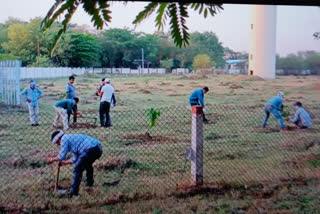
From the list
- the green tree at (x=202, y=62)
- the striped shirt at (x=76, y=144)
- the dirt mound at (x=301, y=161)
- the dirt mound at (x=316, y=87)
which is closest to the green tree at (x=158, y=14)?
the striped shirt at (x=76, y=144)

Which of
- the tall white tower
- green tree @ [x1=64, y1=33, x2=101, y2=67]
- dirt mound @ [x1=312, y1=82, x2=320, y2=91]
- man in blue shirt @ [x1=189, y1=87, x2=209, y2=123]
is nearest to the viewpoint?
man in blue shirt @ [x1=189, y1=87, x2=209, y2=123]

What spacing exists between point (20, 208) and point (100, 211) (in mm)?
991

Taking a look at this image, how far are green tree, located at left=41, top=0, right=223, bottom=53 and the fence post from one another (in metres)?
4.46

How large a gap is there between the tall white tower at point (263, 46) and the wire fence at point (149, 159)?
38.7m

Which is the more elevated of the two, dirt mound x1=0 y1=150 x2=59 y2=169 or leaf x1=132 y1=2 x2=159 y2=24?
leaf x1=132 y1=2 x2=159 y2=24

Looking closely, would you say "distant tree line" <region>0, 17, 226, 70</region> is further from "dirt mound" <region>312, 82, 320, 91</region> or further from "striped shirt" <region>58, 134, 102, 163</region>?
"striped shirt" <region>58, 134, 102, 163</region>

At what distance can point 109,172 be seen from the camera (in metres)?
7.00

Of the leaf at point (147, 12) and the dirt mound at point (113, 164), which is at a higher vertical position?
the leaf at point (147, 12)

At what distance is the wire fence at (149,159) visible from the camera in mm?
5953

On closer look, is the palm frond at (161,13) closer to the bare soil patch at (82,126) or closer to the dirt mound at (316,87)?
the bare soil patch at (82,126)

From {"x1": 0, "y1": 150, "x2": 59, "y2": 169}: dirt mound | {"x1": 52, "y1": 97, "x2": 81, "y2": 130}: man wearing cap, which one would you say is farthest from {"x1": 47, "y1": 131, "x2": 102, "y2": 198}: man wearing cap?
{"x1": 52, "y1": 97, "x2": 81, "y2": 130}: man wearing cap

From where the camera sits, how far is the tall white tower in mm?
50125

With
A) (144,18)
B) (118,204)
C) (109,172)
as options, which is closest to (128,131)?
(109,172)

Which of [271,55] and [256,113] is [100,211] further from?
[271,55]
